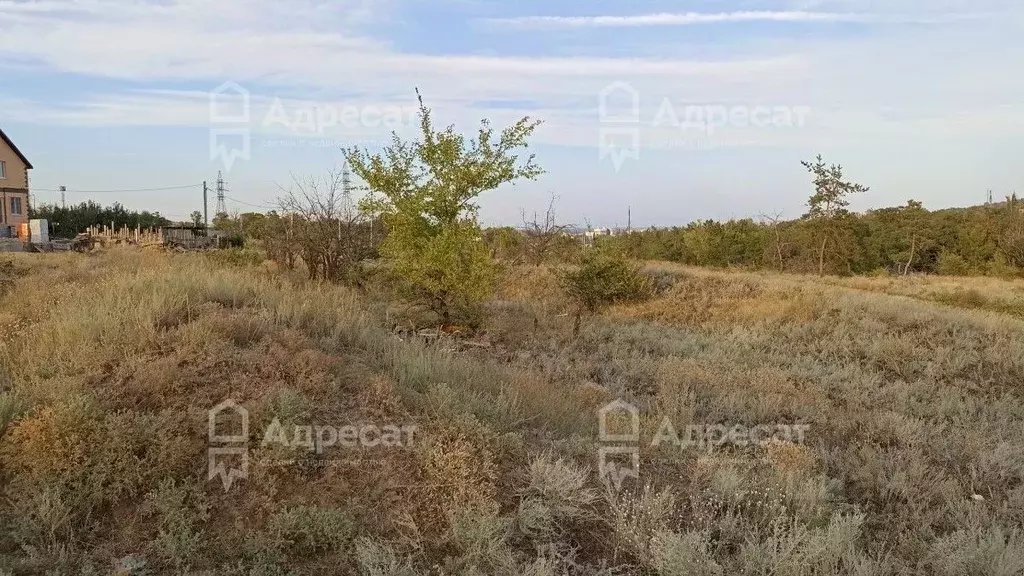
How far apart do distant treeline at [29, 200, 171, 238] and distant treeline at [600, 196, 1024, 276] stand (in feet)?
121

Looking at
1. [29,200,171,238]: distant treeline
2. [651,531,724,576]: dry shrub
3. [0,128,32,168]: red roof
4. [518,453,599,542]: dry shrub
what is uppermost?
[0,128,32,168]: red roof

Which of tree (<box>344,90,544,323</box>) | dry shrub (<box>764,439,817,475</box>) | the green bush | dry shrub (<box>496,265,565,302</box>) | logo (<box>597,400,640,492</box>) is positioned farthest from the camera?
dry shrub (<box>496,265,565,302</box>)

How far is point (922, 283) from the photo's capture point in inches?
984

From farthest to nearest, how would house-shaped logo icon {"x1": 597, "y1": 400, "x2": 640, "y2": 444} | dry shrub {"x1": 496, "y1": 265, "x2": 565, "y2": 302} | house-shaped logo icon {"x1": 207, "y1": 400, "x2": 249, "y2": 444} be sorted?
1. dry shrub {"x1": 496, "y1": 265, "x2": 565, "y2": 302}
2. house-shaped logo icon {"x1": 597, "y1": 400, "x2": 640, "y2": 444}
3. house-shaped logo icon {"x1": 207, "y1": 400, "x2": 249, "y2": 444}

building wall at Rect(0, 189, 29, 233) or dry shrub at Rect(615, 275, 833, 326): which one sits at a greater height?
building wall at Rect(0, 189, 29, 233)

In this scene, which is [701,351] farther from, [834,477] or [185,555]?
[185,555]

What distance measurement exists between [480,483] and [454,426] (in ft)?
1.70

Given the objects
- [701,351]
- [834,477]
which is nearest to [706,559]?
[834,477]

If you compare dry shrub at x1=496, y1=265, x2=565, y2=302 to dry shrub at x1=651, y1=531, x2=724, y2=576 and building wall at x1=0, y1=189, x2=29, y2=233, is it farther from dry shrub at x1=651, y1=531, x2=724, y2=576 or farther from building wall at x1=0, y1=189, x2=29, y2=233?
building wall at x1=0, y1=189, x2=29, y2=233

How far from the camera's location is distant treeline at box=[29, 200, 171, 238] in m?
41.7

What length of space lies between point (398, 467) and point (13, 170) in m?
48.3

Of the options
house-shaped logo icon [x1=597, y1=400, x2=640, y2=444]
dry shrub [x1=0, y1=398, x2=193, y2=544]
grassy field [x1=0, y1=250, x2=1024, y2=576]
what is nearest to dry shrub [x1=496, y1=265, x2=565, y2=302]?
grassy field [x1=0, y1=250, x2=1024, y2=576]

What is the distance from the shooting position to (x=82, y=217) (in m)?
42.7

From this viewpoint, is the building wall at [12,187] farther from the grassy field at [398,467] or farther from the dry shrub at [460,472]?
the dry shrub at [460,472]
